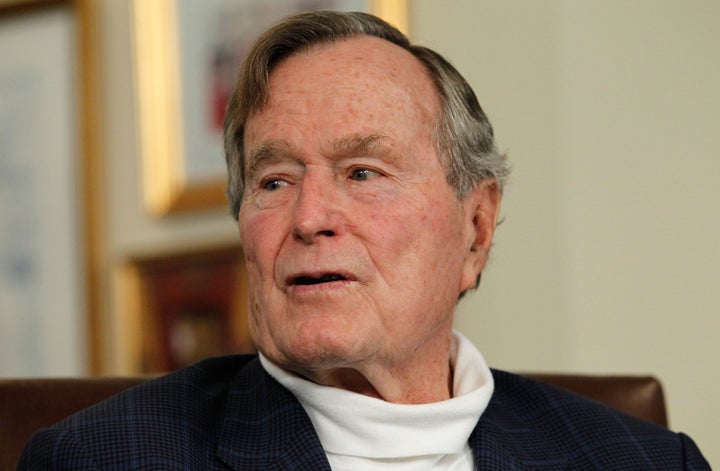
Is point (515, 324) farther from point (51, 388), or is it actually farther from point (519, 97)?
point (51, 388)

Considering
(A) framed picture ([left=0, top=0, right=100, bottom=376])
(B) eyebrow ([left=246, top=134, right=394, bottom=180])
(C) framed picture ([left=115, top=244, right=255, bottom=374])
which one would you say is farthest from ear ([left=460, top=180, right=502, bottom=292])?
(A) framed picture ([left=0, top=0, right=100, bottom=376])

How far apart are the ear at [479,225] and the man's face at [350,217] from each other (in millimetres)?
39

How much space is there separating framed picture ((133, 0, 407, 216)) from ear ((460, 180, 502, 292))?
65.3 inches

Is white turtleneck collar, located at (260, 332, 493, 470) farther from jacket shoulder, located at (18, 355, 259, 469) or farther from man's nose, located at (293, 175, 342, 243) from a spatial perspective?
man's nose, located at (293, 175, 342, 243)

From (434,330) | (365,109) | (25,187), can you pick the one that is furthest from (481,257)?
(25,187)

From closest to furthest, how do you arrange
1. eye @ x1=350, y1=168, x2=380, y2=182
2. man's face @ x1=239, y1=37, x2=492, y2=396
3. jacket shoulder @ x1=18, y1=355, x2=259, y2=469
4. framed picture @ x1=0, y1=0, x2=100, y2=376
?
jacket shoulder @ x1=18, y1=355, x2=259, y2=469
man's face @ x1=239, y1=37, x2=492, y2=396
eye @ x1=350, y1=168, x2=380, y2=182
framed picture @ x1=0, y1=0, x2=100, y2=376

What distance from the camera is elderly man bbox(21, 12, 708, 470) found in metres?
2.17

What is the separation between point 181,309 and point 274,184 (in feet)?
Answer: 6.49

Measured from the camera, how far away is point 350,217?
7.27ft

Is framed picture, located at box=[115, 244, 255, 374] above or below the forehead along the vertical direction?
below

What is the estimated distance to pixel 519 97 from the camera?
133 inches

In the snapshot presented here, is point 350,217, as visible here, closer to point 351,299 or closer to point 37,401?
point 351,299

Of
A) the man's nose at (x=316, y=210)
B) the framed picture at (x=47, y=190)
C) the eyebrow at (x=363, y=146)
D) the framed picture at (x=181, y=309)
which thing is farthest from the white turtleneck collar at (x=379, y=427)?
the framed picture at (x=47, y=190)

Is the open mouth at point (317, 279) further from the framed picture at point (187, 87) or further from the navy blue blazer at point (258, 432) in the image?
the framed picture at point (187, 87)
